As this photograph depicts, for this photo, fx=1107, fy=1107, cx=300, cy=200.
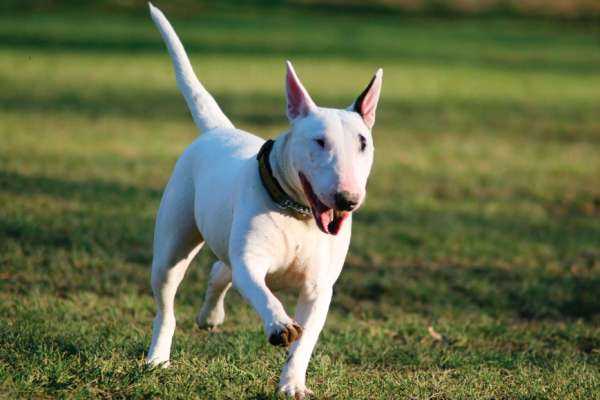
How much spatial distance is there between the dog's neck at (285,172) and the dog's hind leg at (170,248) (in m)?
0.97

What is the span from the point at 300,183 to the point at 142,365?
1.12 meters

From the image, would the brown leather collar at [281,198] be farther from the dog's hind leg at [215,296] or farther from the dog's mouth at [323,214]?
the dog's hind leg at [215,296]

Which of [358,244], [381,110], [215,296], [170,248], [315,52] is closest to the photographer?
[170,248]

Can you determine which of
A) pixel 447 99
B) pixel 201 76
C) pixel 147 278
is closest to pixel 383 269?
pixel 147 278

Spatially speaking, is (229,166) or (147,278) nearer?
(229,166)

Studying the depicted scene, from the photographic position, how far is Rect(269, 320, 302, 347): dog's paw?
4.31 m

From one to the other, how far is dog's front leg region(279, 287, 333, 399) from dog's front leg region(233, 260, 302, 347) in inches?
11.7

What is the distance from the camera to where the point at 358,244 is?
9812 mm

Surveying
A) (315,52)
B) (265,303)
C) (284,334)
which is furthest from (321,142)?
(315,52)

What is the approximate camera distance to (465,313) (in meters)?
7.93

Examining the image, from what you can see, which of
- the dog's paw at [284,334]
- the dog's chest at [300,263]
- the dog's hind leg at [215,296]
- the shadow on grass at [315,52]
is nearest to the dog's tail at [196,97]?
the dog's hind leg at [215,296]

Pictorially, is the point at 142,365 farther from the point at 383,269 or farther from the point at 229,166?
the point at 383,269

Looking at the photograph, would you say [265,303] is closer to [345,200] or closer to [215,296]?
[345,200]

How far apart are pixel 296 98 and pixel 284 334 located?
113cm
